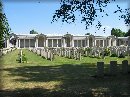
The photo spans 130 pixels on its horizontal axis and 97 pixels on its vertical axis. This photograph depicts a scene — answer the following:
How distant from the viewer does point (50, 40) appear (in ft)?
354

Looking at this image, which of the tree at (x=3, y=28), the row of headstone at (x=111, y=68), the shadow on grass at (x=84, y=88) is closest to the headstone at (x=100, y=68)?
the row of headstone at (x=111, y=68)

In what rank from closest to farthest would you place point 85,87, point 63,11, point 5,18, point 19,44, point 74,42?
1. point 63,11
2. point 85,87
3. point 5,18
4. point 19,44
5. point 74,42

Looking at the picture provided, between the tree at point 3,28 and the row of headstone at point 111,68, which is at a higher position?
the tree at point 3,28


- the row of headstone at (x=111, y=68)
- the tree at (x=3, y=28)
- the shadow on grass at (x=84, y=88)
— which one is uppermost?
the tree at (x=3, y=28)

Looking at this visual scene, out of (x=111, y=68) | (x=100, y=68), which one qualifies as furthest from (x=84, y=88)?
(x=111, y=68)

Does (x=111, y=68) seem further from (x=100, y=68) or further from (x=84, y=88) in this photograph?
(x=84, y=88)

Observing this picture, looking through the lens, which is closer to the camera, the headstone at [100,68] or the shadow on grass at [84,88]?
the shadow on grass at [84,88]

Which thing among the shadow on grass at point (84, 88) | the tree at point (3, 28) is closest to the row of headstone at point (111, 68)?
the shadow on grass at point (84, 88)

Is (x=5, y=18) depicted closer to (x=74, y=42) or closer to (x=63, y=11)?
(x=63, y=11)

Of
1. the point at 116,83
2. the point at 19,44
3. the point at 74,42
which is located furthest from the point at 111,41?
the point at 116,83

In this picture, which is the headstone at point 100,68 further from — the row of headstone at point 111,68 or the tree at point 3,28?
the tree at point 3,28

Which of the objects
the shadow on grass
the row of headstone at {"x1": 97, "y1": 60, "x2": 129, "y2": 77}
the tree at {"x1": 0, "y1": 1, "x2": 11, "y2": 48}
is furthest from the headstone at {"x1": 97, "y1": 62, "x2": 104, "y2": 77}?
the tree at {"x1": 0, "y1": 1, "x2": 11, "y2": 48}

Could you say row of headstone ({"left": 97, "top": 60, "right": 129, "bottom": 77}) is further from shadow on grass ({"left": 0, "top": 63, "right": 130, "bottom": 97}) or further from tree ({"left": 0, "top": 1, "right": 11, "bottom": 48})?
tree ({"left": 0, "top": 1, "right": 11, "bottom": 48})

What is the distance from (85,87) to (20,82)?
12.2ft
